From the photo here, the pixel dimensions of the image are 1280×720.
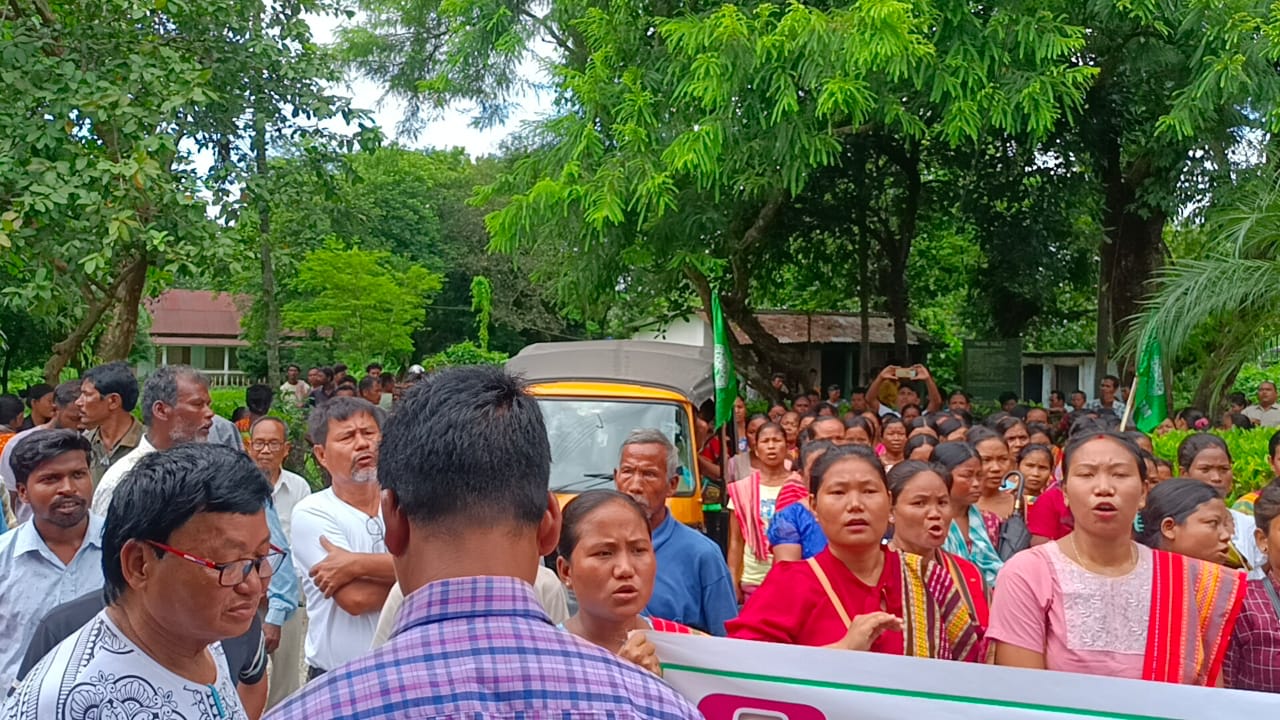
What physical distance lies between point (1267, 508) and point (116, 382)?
15.5 ft

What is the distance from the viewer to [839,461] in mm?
3836

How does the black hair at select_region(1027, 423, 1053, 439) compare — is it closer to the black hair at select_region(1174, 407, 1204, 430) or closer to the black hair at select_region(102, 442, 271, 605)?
the black hair at select_region(1174, 407, 1204, 430)

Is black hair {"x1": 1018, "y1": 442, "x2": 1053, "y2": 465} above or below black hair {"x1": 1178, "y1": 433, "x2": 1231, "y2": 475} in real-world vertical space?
below

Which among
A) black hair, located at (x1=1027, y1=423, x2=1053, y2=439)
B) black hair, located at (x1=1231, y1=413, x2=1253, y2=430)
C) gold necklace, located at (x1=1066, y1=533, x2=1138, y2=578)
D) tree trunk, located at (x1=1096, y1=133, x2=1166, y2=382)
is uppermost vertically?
tree trunk, located at (x1=1096, y1=133, x2=1166, y2=382)

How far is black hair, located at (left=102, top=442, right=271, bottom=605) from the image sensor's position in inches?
94.0

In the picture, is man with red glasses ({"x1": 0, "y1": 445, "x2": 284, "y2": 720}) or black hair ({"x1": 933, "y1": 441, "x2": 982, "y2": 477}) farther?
black hair ({"x1": 933, "y1": 441, "x2": 982, "y2": 477})

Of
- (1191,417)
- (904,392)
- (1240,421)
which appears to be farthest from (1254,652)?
(904,392)

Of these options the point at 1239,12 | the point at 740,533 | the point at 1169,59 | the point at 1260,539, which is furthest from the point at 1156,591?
the point at 1169,59

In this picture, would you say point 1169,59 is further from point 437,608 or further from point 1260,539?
point 437,608

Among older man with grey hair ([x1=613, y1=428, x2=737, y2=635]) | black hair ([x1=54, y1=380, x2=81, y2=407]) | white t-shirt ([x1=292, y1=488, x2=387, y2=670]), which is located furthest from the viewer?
black hair ([x1=54, y1=380, x2=81, y2=407])

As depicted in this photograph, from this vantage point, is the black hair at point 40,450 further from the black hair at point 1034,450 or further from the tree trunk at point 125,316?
the tree trunk at point 125,316

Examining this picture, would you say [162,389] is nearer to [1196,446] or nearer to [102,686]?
[102,686]

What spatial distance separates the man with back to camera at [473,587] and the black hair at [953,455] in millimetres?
4060

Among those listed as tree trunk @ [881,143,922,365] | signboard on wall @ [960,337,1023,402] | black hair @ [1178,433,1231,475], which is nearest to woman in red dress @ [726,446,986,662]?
black hair @ [1178,433,1231,475]
